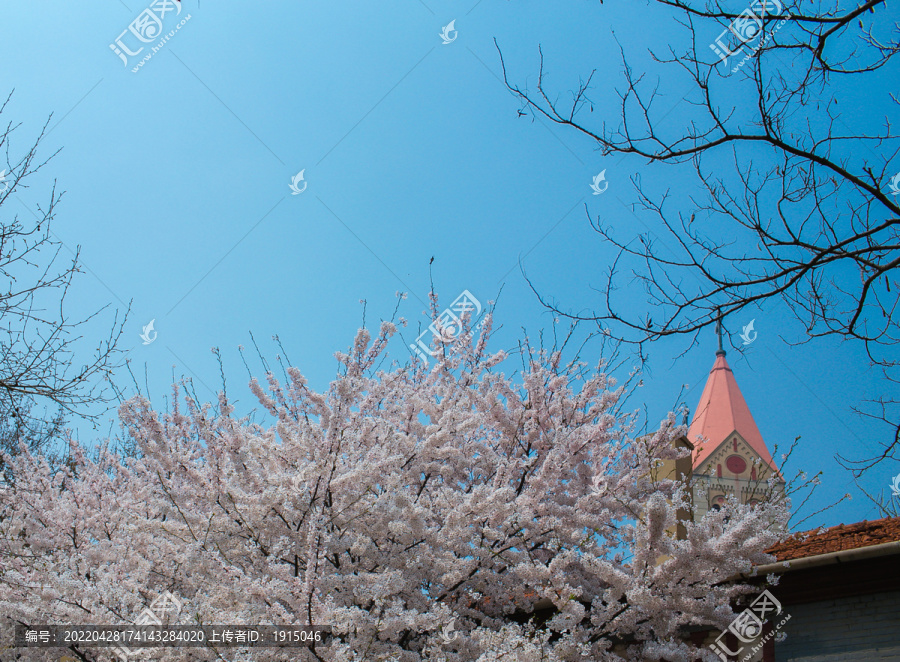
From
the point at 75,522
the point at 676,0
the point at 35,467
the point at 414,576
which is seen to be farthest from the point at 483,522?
the point at 35,467

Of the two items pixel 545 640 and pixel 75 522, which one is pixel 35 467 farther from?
pixel 545 640

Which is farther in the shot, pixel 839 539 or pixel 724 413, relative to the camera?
pixel 724 413

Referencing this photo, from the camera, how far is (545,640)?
479 cm

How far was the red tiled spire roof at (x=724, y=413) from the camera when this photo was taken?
130ft

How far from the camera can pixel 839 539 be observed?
642 cm

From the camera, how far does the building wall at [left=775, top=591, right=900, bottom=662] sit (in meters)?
5.68

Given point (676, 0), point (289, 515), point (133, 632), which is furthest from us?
point (289, 515)

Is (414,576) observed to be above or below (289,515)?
below

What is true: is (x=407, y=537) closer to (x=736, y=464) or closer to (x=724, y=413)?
(x=736, y=464)

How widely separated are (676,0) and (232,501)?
16.6ft
